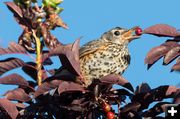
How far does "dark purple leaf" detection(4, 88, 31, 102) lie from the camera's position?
332cm

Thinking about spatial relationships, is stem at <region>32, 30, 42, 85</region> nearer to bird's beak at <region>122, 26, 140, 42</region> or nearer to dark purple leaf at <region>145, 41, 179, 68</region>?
dark purple leaf at <region>145, 41, 179, 68</region>

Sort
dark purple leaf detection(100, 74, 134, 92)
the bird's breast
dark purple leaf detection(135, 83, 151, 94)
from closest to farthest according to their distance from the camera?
1. dark purple leaf detection(100, 74, 134, 92)
2. dark purple leaf detection(135, 83, 151, 94)
3. the bird's breast

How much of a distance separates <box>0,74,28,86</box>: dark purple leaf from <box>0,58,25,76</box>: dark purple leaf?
0.06 m

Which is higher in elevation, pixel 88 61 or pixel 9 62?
pixel 88 61

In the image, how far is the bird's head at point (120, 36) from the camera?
6594 mm

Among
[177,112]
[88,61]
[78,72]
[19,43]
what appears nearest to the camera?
[177,112]

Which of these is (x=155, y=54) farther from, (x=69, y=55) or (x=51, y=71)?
(x=51, y=71)

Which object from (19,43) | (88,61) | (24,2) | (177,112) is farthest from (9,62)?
(88,61)

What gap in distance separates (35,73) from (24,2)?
17.7 inches

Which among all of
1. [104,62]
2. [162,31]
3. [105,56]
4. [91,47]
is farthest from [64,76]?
[91,47]

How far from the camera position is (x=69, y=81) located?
3.28 metres

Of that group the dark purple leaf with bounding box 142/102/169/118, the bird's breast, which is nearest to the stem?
the dark purple leaf with bounding box 142/102/169/118

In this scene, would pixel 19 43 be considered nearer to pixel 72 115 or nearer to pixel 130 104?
pixel 72 115

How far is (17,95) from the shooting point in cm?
332
